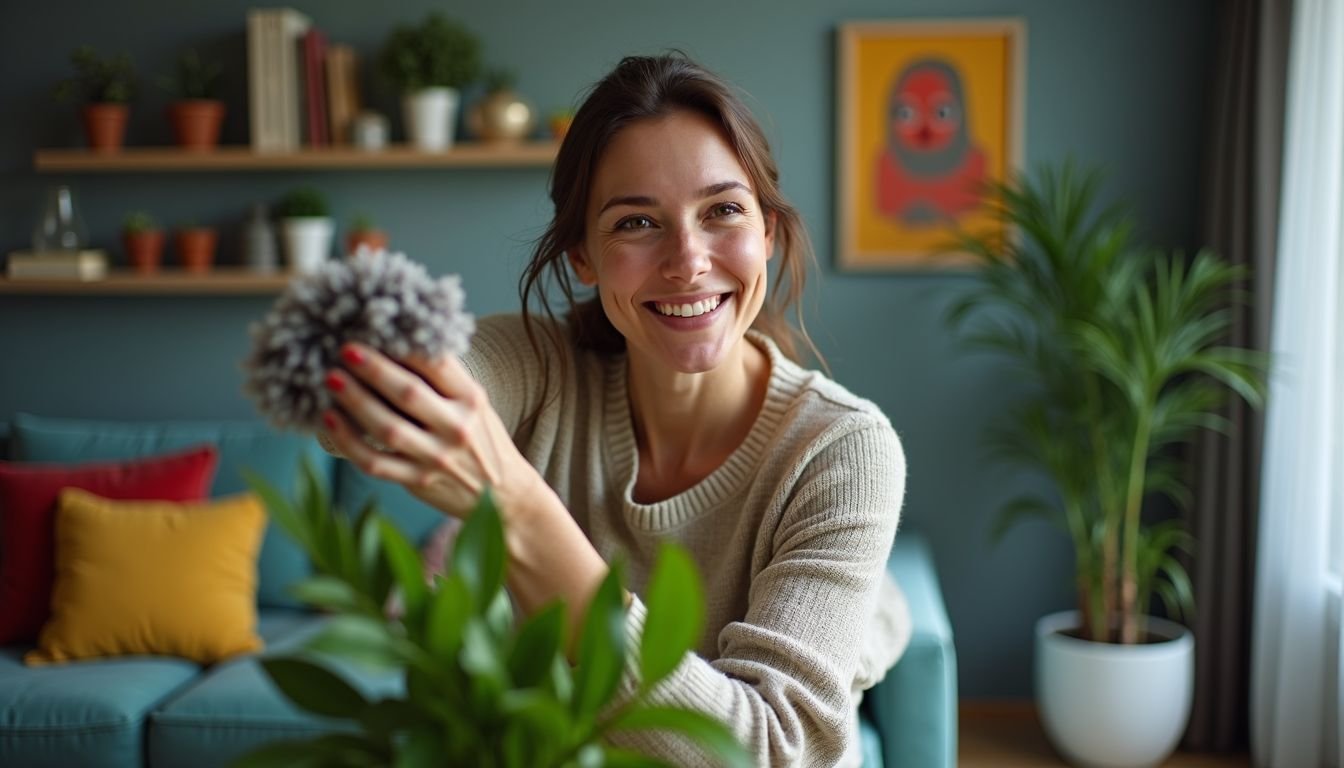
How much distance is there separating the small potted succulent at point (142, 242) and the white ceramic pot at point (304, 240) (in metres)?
0.40

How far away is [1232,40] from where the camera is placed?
343 cm

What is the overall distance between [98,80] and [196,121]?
1.16 feet

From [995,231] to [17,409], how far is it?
3041mm

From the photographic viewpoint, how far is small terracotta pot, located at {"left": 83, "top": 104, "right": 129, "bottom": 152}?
12.8ft

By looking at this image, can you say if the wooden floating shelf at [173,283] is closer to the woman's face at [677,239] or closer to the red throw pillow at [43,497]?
the red throw pillow at [43,497]

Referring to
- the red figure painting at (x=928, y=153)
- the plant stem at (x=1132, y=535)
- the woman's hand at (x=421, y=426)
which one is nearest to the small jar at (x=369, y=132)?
the red figure painting at (x=928, y=153)

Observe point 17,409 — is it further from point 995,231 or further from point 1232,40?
point 1232,40

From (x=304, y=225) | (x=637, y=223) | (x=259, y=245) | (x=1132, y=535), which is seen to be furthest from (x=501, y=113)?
(x=637, y=223)

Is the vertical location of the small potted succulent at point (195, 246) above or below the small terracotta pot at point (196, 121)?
below

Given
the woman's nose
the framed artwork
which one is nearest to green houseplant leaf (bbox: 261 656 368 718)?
the woman's nose

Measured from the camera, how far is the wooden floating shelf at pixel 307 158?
3.76m

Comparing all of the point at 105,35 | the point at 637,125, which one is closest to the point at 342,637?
the point at 637,125

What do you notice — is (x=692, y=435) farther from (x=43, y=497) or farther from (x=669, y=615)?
(x=43, y=497)

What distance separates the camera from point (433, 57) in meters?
3.75
